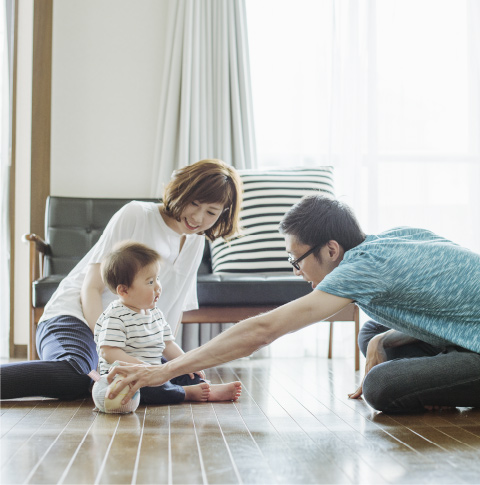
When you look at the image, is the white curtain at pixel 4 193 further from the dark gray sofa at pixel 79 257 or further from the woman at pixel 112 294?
the woman at pixel 112 294

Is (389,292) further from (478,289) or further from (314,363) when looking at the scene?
(314,363)

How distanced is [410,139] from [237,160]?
1.12 metres

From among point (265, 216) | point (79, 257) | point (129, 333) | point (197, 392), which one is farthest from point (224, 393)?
point (79, 257)

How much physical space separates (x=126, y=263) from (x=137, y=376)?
0.41 m

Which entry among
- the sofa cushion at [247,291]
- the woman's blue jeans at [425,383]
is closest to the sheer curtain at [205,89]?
the sofa cushion at [247,291]

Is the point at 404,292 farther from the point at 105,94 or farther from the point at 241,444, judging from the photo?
the point at 105,94

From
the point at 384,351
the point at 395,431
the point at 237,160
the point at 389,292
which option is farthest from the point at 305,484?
the point at 237,160

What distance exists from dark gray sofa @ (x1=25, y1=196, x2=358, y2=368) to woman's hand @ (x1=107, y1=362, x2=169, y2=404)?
104 cm

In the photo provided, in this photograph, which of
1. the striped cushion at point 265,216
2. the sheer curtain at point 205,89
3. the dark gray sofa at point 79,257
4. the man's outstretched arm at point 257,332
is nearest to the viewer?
the man's outstretched arm at point 257,332

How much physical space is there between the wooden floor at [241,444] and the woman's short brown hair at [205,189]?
2.19 feet

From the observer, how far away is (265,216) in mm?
3467

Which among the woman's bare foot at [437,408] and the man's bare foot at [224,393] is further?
the man's bare foot at [224,393]

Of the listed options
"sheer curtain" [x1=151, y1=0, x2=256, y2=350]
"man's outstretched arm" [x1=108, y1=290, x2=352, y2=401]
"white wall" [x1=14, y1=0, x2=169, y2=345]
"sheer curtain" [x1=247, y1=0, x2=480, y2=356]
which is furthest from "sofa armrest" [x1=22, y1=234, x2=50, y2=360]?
"sheer curtain" [x1=247, y1=0, x2=480, y2=356]

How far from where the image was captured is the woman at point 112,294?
81.4 inches
